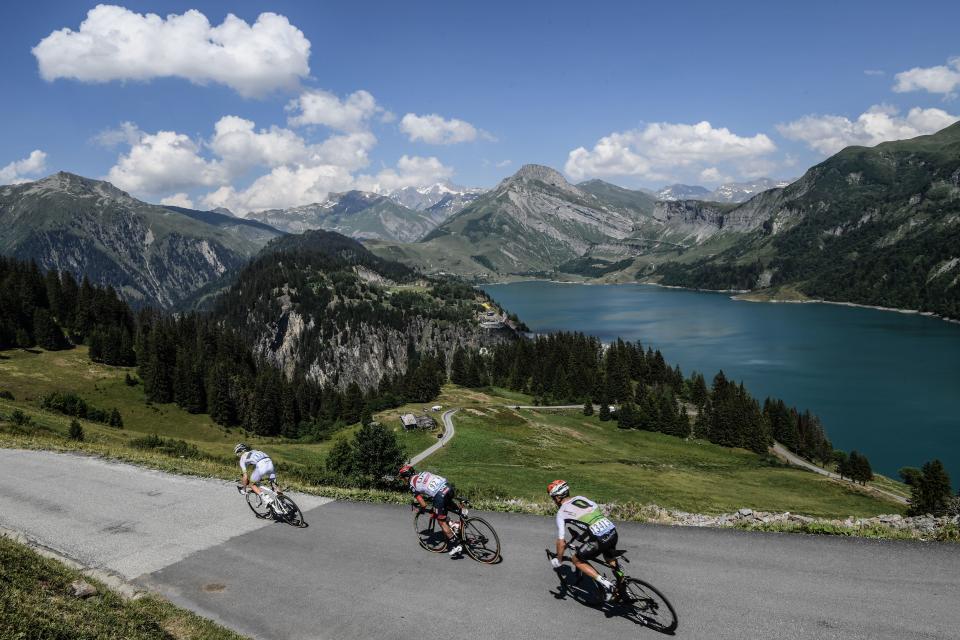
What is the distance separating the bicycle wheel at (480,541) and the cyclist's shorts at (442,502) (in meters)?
0.73

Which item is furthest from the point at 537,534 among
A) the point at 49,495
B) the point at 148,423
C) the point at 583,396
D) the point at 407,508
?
the point at 583,396

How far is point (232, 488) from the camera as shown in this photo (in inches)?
1003

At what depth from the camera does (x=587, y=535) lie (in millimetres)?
14336

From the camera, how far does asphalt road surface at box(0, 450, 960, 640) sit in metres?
13.6

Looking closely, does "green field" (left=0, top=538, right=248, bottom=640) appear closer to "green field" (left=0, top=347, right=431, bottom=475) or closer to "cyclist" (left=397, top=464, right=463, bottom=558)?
"cyclist" (left=397, top=464, right=463, bottom=558)

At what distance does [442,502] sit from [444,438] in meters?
63.7

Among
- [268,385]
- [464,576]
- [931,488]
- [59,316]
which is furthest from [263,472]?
[59,316]

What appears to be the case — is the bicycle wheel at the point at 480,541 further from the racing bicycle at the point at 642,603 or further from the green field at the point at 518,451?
the green field at the point at 518,451

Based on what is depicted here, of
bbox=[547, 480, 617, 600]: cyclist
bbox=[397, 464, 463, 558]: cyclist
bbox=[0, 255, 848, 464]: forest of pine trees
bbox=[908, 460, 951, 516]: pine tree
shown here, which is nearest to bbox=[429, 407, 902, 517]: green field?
bbox=[908, 460, 951, 516]: pine tree

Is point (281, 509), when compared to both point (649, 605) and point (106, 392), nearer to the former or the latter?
point (649, 605)

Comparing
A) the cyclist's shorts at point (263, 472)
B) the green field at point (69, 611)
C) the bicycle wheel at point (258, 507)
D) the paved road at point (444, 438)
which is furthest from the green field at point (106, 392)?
the green field at point (69, 611)

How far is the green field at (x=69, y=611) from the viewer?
11367 mm

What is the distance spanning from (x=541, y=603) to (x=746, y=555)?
23.1ft

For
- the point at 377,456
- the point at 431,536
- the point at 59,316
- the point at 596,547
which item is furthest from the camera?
the point at 59,316
